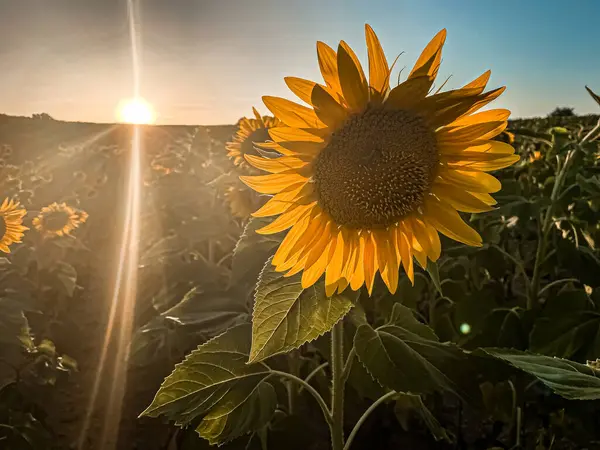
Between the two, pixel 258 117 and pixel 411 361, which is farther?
pixel 258 117

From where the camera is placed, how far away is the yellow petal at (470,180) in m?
1.25

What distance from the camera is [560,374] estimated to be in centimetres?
115

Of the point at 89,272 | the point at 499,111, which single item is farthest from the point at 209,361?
the point at 89,272

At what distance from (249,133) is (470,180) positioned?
278 cm

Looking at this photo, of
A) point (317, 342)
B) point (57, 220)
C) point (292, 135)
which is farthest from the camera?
point (57, 220)

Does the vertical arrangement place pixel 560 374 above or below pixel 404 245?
below

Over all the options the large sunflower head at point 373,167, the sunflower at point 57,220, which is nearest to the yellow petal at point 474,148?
the large sunflower head at point 373,167

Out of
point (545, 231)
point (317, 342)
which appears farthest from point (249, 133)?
point (545, 231)

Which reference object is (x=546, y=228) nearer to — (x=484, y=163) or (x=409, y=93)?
(x=484, y=163)

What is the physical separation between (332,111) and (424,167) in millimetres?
255

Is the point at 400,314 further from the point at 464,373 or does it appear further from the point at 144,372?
the point at 144,372

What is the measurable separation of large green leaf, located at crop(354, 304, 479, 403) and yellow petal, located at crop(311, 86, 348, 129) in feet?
1.58

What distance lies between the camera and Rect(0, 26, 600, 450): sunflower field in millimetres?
1190

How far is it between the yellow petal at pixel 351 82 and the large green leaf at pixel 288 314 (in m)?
0.37
